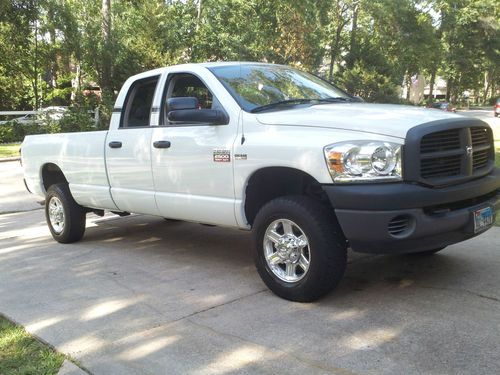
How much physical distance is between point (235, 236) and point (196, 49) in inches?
1054

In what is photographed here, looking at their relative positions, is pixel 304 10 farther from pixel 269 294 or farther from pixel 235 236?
pixel 269 294

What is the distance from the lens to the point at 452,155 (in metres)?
4.07

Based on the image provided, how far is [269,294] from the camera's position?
4.66m

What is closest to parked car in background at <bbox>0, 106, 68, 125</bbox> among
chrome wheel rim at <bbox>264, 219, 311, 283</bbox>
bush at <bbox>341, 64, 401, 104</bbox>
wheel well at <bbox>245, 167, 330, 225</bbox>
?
bush at <bbox>341, 64, 401, 104</bbox>

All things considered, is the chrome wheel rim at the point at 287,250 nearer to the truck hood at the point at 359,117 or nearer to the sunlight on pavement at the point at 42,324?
the truck hood at the point at 359,117

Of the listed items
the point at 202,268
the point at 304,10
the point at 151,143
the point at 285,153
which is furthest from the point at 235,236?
the point at 304,10

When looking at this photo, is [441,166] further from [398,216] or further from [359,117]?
[359,117]

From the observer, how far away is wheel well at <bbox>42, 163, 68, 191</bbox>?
7.37 meters

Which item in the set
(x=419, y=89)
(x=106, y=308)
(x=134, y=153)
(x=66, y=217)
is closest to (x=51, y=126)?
(x=66, y=217)

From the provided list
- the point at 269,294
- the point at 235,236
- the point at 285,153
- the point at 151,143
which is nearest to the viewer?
the point at 285,153

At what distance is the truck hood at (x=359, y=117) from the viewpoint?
3.95m

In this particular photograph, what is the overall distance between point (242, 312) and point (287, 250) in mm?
587

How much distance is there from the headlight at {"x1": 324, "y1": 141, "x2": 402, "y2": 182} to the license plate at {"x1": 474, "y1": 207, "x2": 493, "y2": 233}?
772 mm

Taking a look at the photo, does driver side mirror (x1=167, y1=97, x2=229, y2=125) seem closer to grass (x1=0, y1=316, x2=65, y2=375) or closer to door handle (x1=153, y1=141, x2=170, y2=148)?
door handle (x1=153, y1=141, x2=170, y2=148)
